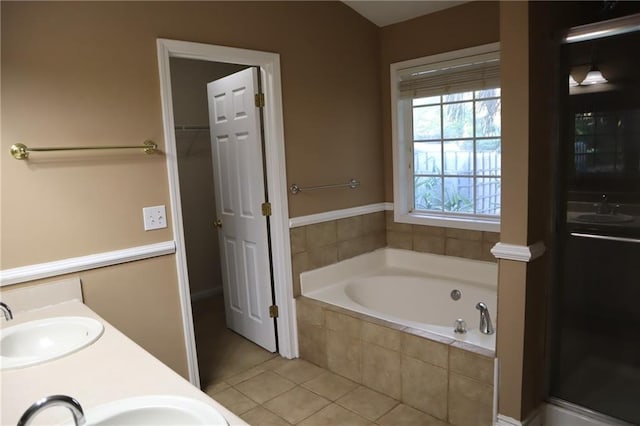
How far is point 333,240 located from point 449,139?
1.18 meters

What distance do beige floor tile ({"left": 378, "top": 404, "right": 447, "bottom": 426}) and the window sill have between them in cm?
138

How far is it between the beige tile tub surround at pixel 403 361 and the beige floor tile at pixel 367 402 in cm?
3

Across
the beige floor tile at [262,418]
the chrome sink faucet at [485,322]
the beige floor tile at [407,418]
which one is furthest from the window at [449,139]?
the beige floor tile at [262,418]

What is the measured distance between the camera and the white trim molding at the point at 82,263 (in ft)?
6.42

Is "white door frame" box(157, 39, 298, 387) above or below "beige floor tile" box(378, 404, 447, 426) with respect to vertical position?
above

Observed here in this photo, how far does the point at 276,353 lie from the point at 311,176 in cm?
132

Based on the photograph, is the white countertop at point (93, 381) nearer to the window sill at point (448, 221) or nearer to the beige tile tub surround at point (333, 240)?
the beige tile tub surround at point (333, 240)

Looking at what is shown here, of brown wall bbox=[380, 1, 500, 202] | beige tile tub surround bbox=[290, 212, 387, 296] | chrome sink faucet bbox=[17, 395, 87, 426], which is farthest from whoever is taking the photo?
beige tile tub surround bbox=[290, 212, 387, 296]

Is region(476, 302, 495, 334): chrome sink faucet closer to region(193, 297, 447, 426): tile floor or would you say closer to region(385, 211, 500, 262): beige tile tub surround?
region(193, 297, 447, 426): tile floor

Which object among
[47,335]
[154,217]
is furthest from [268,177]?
[47,335]

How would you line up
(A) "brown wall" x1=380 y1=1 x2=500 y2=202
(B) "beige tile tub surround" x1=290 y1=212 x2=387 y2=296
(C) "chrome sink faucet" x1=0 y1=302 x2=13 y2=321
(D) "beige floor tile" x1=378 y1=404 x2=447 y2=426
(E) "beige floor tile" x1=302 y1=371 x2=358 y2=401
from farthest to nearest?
(B) "beige tile tub surround" x1=290 y1=212 x2=387 y2=296, (A) "brown wall" x1=380 y1=1 x2=500 y2=202, (E) "beige floor tile" x1=302 y1=371 x2=358 y2=401, (D) "beige floor tile" x1=378 y1=404 x2=447 y2=426, (C) "chrome sink faucet" x1=0 y1=302 x2=13 y2=321

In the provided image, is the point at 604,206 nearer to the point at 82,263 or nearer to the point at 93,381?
the point at 93,381

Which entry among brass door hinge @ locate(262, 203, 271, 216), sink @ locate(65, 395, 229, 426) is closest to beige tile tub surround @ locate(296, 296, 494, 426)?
brass door hinge @ locate(262, 203, 271, 216)

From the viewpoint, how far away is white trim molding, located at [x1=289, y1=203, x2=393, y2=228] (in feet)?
10.1
